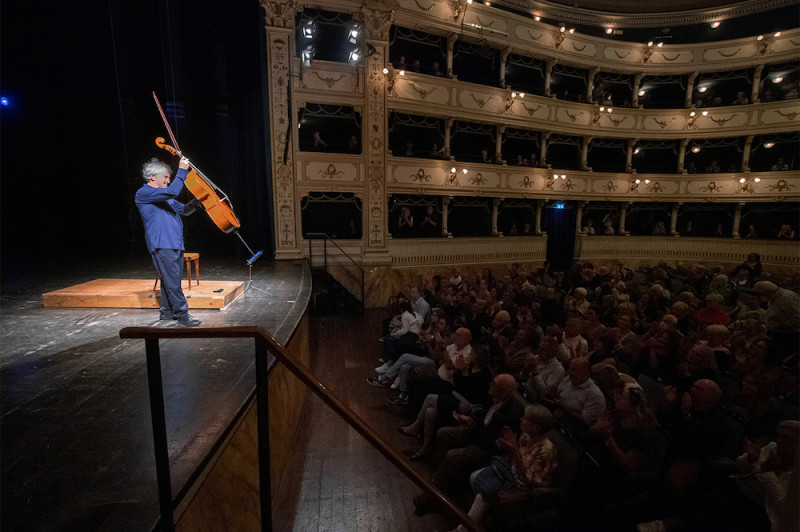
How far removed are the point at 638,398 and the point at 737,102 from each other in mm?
14357

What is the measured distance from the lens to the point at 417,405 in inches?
141

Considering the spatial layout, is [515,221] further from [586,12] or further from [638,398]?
[638,398]

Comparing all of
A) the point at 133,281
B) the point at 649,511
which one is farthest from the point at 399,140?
the point at 649,511

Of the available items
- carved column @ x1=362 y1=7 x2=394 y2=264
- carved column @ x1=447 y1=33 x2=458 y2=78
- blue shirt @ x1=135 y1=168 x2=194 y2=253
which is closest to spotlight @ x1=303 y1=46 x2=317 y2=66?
carved column @ x1=362 y1=7 x2=394 y2=264

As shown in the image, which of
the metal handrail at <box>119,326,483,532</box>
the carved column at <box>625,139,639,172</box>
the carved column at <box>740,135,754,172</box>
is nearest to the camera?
the metal handrail at <box>119,326,483,532</box>

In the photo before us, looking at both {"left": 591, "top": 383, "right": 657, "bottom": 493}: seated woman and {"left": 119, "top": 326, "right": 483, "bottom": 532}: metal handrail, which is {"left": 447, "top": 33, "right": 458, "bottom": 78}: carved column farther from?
{"left": 119, "top": 326, "right": 483, "bottom": 532}: metal handrail

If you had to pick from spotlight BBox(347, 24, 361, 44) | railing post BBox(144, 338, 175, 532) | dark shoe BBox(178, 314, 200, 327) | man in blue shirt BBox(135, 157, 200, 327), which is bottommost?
dark shoe BBox(178, 314, 200, 327)

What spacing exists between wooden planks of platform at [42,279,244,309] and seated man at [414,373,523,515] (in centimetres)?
308

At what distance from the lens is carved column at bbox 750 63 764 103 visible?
10.8m

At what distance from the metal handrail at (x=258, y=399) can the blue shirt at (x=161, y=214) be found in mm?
2467

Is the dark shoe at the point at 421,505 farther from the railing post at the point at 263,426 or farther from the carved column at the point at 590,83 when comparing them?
the carved column at the point at 590,83

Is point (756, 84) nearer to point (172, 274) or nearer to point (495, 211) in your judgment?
point (495, 211)

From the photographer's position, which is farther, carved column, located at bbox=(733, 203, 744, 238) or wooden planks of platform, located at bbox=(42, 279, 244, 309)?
carved column, located at bbox=(733, 203, 744, 238)

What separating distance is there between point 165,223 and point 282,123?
497cm
